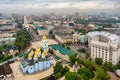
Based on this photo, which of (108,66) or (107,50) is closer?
(108,66)

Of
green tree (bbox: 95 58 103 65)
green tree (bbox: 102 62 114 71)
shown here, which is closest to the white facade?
green tree (bbox: 95 58 103 65)

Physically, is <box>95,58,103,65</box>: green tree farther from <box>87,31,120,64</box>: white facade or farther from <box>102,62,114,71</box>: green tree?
<box>102,62,114,71</box>: green tree

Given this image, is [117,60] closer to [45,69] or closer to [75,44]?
[45,69]

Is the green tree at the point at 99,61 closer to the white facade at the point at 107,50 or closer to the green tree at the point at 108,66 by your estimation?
the white facade at the point at 107,50

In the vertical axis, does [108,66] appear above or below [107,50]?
below

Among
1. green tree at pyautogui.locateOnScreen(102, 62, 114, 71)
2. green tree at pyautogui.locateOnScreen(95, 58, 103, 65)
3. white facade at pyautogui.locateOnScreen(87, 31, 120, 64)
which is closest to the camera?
green tree at pyautogui.locateOnScreen(102, 62, 114, 71)

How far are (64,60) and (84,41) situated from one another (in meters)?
4.51

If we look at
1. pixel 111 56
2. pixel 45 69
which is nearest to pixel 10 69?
pixel 45 69

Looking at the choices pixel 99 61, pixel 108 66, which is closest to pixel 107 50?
pixel 99 61

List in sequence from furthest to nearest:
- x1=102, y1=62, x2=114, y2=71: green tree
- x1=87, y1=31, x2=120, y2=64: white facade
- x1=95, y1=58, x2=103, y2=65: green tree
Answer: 1. x1=95, y1=58, x2=103, y2=65: green tree
2. x1=87, y1=31, x2=120, y2=64: white facade
3. x1=102, y1=62, x2=114, y2=71: green tree

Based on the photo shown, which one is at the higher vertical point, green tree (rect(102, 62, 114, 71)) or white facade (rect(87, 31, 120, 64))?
white facade (rect(87, 31, 120, 64))

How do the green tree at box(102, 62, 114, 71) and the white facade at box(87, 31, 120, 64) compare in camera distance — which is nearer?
the green tree at box(102, 62, 114, 71)

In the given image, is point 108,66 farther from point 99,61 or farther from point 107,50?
point 107,50

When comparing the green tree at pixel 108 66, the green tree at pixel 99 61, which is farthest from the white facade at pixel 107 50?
the green tree at pixel 108 66
